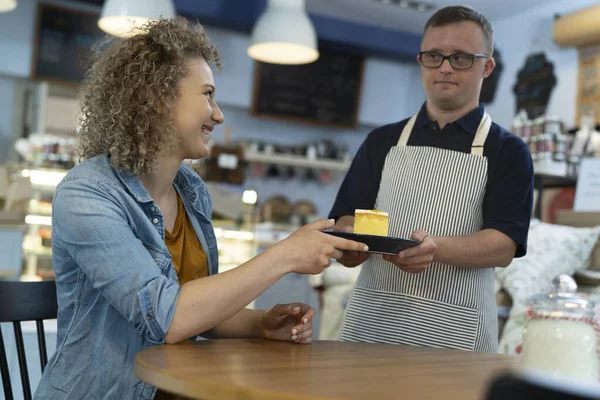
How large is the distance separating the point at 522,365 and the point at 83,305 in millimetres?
862

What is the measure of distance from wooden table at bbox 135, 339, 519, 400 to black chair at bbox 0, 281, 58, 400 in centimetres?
40

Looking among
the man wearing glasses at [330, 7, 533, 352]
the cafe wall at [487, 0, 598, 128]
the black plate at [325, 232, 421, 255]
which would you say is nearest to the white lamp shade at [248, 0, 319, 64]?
the man wearing glasses at [330, 7, 533, 352]

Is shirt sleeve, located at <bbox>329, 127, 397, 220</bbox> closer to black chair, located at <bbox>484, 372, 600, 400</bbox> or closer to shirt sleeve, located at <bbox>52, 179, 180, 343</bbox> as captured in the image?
shirt sleeve, located at <bbox>52, 179, 180, 343</bbox>

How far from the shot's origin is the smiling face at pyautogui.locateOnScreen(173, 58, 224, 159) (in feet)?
5.41

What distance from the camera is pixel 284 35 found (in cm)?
480

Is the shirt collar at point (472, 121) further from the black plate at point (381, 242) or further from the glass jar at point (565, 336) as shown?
the glass jar at point (565, 336)

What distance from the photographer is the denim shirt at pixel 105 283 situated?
136cm

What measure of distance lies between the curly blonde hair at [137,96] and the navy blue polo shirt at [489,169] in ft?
2.73

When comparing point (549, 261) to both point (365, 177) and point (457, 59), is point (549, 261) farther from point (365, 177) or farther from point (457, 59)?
point (457, 59)

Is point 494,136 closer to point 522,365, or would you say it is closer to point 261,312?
point 261,312

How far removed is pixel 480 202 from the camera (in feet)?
7.13

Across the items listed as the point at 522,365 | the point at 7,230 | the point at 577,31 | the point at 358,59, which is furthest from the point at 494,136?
the point at 358,59

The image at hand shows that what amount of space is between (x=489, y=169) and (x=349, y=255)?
58 centimetres

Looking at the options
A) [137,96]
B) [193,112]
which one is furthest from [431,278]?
[137,96]
